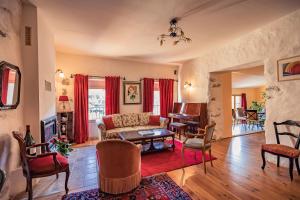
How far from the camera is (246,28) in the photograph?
11.3ft

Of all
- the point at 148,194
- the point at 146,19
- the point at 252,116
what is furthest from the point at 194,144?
the point at 252,116

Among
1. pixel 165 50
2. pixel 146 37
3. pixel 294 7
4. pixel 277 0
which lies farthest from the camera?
pixel 165 50

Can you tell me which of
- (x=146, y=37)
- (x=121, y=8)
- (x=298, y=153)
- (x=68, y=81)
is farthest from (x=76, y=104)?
(x=298, y=153)

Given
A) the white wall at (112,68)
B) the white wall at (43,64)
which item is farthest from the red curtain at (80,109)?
the white wall at (43,64)

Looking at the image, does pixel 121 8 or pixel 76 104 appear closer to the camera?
pixel 121 8

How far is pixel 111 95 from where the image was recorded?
18.1 feet

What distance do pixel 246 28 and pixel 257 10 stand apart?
0.73 meters

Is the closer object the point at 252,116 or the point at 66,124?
the point at 66,124

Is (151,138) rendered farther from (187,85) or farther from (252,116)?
(252,116)

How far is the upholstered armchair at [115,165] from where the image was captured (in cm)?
227

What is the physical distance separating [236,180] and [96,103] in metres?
4.65

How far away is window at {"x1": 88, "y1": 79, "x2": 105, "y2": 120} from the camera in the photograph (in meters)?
5.52

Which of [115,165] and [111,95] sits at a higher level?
[111,95]

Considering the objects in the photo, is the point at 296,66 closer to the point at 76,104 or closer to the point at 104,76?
the point at 104,76
